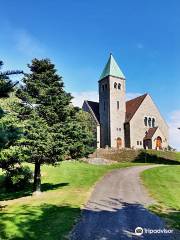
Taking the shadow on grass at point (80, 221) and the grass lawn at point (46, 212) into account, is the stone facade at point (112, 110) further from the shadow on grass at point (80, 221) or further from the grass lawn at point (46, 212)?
the shadow on grass at point (80, 221)

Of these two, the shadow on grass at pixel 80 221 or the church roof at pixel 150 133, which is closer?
the shadow on grass at pixel 80 221

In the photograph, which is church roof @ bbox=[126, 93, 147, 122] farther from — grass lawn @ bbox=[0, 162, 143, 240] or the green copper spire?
grass lawn @ bbox=[0, 162, 143, 240]

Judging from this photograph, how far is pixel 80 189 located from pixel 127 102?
49683 millimetres

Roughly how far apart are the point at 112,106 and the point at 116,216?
5134 cm

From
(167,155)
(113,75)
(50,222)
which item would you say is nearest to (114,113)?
(113,75)

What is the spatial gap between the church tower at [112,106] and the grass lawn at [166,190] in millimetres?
27030

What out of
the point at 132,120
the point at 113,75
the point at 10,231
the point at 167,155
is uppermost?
the point at 113,75

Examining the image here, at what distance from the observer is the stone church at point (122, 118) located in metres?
68.1

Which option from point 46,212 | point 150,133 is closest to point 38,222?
point 46,212

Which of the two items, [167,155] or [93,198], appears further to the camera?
[167,155]

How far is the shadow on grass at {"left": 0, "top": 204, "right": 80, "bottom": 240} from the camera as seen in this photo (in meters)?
14.6

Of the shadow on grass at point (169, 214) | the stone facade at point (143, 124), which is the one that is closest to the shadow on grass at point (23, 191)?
the shadow on grass at point (169, 214)

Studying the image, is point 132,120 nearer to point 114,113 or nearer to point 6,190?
point 114,113

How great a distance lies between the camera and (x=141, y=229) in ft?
49.2
